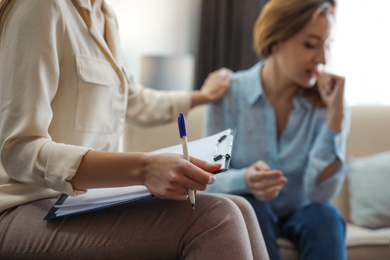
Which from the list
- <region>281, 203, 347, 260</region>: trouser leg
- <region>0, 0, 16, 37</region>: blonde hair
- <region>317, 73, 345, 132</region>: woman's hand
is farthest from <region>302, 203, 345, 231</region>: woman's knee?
<region>0, 0, 16, 37</region>: blonde hair

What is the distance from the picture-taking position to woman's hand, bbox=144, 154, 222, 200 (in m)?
0.71

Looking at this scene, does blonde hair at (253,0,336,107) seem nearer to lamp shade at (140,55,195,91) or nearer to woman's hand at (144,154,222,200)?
woman's hand at (144,154,222,200)

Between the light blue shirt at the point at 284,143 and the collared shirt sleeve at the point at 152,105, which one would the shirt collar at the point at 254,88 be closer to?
the light blue shirt at the point at 284,143

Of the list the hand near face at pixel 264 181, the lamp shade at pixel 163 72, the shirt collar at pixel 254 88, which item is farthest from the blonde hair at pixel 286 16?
the lamp shade at pixel 163 72

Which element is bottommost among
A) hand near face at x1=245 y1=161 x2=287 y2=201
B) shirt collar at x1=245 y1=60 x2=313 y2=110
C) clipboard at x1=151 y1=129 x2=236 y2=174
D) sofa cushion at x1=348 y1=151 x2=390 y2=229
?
sofa cushion at x1=348 y1=151 x2=390 y2=229

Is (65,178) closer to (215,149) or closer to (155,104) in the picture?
(215,149)

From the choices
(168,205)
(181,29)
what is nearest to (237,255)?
(168,205)

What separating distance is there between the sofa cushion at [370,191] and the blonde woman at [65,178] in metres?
1.30

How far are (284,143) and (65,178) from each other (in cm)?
104

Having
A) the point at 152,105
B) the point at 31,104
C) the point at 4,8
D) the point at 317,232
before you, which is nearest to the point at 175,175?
the point at 31,104

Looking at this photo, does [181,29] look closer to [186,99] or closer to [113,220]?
[186,99]

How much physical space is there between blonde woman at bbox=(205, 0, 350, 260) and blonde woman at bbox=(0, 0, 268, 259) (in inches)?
22.9

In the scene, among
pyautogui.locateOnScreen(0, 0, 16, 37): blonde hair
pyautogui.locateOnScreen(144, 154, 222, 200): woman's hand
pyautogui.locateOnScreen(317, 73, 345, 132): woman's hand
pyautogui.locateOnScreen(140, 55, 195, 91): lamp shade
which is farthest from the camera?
pyautogui.locateOnScreen(140, 55, 195, 91): lamp shade

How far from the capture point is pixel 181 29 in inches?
149
